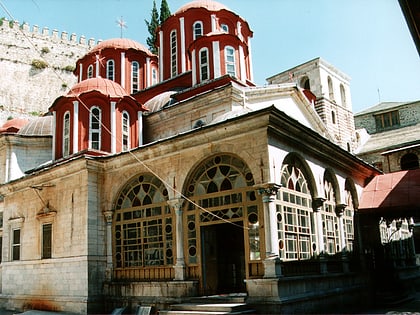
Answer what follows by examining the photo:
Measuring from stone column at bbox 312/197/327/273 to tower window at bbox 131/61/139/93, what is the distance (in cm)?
1457

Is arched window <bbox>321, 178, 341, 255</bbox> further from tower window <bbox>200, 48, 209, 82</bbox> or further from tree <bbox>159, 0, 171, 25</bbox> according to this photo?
tree <bbox>159, 0, 171, 25</bbox>

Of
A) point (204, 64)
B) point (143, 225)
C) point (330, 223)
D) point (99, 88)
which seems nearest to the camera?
point (143, 225)

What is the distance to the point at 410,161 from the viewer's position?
97.6 feet

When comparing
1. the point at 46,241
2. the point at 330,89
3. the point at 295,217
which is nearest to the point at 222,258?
the point at 295,217

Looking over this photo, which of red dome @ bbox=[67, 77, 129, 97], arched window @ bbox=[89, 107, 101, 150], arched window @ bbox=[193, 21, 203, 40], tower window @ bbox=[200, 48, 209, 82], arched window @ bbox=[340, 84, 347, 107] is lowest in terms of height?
arched window @ bbox=[89, 107, 101, 150]

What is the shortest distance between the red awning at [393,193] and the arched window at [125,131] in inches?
384

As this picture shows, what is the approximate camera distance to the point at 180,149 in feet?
43.4

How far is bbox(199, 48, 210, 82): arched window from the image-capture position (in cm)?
1989

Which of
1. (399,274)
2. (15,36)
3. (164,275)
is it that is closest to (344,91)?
(399,274)

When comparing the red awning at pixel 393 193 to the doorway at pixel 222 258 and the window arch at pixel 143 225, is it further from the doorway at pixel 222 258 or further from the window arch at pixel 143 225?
the window arch at pixel 143 225

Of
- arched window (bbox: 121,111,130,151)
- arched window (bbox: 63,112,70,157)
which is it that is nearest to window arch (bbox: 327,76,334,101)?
arched window (bbox: 121,111,130,151)

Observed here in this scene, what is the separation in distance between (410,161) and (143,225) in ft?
73.2

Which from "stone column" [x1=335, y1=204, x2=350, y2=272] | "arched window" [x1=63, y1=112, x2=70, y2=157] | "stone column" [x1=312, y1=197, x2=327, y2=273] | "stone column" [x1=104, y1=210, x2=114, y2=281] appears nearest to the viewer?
"stone column" [x1=312, y1=197, x2=327, y2=273]

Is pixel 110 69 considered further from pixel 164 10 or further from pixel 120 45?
pixel 164 10
